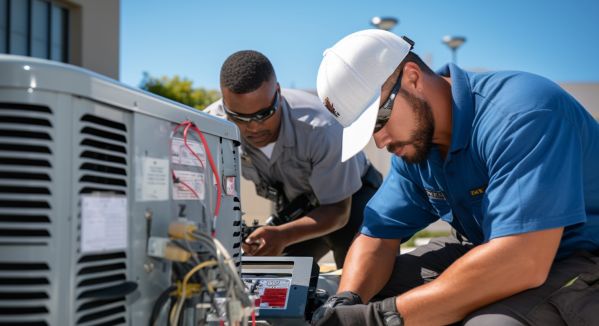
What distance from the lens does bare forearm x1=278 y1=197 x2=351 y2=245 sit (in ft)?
10.5

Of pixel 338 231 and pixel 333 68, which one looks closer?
pixel 333 68

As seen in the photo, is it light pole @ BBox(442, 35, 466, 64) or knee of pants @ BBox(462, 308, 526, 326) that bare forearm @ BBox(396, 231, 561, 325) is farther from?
light pole @ BBox(442, 35, 466, 64)

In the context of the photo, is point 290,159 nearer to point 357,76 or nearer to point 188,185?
point 357,76

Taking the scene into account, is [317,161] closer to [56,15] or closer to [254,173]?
[254,173]

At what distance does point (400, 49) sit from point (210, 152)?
80cm


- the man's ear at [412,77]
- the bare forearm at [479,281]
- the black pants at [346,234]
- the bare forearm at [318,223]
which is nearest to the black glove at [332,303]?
the bare forearm at [479,281]

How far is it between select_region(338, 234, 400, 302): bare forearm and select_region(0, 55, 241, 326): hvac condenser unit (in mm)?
1133

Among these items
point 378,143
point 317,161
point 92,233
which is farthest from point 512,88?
point 317,161

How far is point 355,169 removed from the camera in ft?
11.4

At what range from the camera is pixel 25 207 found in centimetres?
99

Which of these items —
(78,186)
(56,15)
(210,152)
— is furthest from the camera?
(56,15)

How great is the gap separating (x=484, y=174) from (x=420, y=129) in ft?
0.83

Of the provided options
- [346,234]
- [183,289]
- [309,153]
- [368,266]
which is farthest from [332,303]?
[346,234]

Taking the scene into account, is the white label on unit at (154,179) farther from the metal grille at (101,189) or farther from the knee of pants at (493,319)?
the knee of pants at (493,319)
